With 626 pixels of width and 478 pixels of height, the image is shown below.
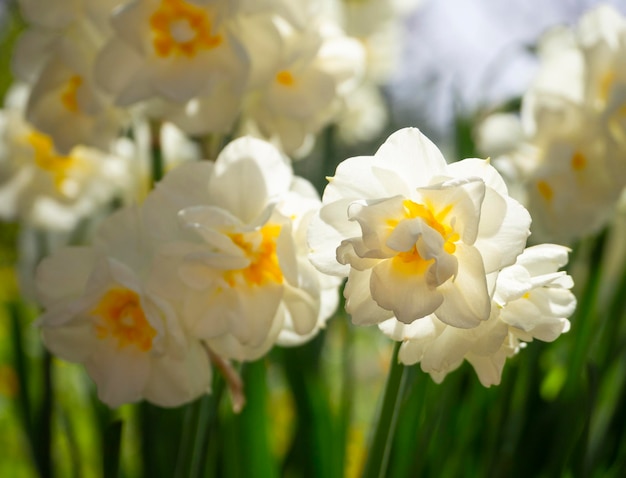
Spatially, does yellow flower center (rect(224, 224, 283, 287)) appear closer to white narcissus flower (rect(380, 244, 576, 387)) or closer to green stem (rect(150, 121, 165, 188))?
white narcissus flower (rect(380, 244, 576, 387))

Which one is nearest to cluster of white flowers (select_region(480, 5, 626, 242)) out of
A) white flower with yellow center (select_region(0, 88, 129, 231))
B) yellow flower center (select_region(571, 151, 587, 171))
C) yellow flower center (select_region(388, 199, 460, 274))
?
yellow flower center (select_region(571, 151, 587, 171))

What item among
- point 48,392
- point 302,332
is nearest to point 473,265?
point 302,332

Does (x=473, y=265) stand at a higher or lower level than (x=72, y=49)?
lower

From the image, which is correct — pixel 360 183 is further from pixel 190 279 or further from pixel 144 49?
pixel 144 49

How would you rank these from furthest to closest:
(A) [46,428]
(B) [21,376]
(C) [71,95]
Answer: (B) [21,376] → (A) [46,428] → (C) [71,95]

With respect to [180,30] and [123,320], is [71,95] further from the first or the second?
[123,320]

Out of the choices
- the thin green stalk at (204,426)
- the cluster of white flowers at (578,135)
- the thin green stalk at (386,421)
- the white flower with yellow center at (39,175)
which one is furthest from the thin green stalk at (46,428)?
the cluster of white flowers at (578,135)

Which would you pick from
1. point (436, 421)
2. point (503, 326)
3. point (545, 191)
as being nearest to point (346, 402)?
point (436, 421)

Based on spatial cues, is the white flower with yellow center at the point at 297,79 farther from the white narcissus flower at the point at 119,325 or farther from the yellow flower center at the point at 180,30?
the white narcissus flower at the point at 119,325
